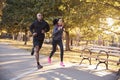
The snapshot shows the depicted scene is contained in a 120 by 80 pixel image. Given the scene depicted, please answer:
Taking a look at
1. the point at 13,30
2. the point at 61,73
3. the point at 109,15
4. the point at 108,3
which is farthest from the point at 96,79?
the point at 13,30

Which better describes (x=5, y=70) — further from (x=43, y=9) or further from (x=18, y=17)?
(x=18, y=17)

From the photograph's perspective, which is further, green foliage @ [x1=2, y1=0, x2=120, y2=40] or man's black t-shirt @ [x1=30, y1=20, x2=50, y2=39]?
green foliage @ [x1=2, y1=0, x2=120, y2=40]

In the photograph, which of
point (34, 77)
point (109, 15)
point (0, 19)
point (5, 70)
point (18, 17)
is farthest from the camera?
point (0, 19)

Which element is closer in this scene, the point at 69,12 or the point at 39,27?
the point at 39,27

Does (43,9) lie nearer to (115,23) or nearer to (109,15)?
(115,23)

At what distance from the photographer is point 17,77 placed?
12508 millimetres

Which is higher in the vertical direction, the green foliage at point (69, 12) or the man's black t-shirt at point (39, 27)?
the green foliage at point (69, 12)

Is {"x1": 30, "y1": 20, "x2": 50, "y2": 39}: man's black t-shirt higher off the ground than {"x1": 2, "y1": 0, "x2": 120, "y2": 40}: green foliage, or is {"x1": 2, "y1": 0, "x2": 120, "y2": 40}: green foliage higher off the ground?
{"x1": 2, "y1": 0, "x2": 120, "y2": 40}: green foliage

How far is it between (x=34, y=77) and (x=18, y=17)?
33861 millimetres

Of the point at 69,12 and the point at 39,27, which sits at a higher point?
the point at 69,12

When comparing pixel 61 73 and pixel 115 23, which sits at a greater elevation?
pixel 115 23

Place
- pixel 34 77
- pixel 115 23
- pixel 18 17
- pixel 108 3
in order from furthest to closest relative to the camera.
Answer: pixel 18 17 < pixel 115 23 < pixel 108 3 < pixel 34 77

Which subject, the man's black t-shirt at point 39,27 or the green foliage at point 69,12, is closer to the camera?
the man's black t-shirt at point 39,27

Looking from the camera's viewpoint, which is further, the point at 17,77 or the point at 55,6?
the point at 55,6
